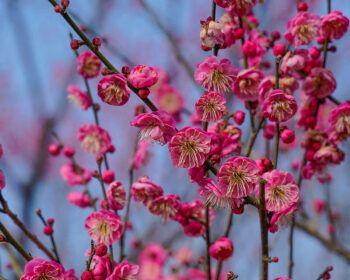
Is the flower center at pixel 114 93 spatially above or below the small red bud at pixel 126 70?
below

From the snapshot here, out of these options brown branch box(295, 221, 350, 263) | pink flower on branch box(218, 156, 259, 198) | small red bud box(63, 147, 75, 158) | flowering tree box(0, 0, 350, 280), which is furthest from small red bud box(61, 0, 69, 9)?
brown branch box(295, 221, 350, 263)

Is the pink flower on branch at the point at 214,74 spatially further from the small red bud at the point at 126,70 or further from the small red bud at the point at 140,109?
the small red bud at the point at 140,109

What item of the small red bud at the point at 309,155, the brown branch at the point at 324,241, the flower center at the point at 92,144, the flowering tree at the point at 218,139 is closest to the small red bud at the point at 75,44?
the flowering tree at the point at 218,139

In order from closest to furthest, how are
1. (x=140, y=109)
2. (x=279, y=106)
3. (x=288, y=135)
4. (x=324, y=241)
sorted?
(x=279, y=106)
(x=288, y=135)
(x=140, y=109)
(x=324, y=241)

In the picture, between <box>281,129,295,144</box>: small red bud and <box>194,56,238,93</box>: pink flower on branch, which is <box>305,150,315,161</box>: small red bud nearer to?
<box>281,129,295,144</box>: small red bud

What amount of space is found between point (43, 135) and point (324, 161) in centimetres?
351

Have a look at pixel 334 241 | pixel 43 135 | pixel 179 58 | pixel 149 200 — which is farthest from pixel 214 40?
pixel 43 135

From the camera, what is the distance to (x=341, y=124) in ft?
7.02

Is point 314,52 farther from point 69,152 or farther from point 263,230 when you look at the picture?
point 69,152

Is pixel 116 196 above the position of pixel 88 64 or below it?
below

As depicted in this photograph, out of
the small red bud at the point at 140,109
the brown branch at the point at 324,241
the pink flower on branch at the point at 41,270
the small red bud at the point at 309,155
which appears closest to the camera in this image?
the pink flower on branch at the point at 41,270

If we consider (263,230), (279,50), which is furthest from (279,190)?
(279,50)

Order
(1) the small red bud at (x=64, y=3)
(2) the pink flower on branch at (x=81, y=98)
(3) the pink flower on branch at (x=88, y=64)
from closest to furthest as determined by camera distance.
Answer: (1) the small red bud at (x=64, y=3), (3) the pink flower on branch at (x=88, y=64), (2) the pink flower on branch at (x=81, y=98)

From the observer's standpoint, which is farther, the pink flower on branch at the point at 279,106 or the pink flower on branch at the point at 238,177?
the pink flower on branch at the point at 279,106
